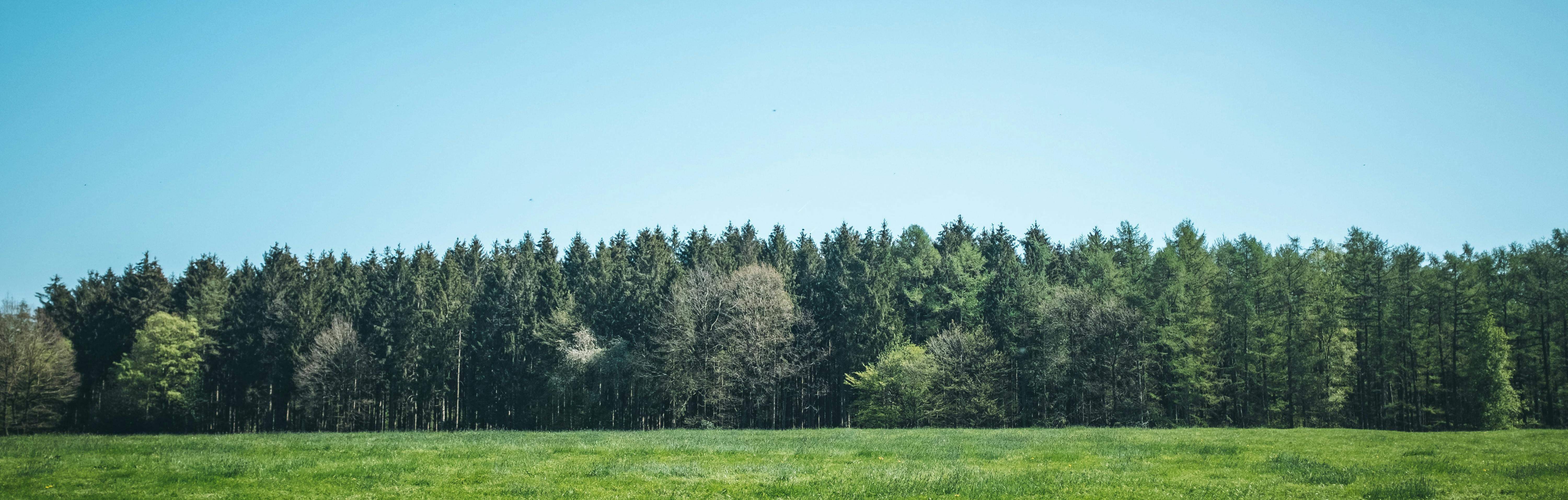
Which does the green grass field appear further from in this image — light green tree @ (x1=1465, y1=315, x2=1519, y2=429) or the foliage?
the foliage

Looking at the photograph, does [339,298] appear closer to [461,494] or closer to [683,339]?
[683,339]

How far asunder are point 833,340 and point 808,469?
48.9 metres

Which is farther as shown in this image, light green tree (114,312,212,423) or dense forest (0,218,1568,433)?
light green tree (114,312,212,423)

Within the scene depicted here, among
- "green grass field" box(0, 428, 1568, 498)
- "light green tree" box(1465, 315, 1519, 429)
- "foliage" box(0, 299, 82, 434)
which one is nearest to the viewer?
"green grass field" box(0, 428, 1568, 498)

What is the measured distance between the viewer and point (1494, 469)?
23.2 meters

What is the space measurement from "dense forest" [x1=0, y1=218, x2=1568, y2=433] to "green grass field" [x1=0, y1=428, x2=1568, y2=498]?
83.3 ft

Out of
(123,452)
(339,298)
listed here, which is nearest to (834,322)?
(339,298)

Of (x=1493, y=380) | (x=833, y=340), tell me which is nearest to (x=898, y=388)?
(x=833, y=340)

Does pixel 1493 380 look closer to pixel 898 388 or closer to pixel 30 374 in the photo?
pixel 898 388

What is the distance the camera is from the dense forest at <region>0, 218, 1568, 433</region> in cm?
6019

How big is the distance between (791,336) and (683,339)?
28.1ft

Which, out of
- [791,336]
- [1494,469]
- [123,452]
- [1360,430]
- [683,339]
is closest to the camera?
[1494,469]

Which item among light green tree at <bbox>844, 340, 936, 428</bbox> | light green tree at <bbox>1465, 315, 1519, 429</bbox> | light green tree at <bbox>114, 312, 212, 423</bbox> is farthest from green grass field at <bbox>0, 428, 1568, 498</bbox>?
light green tree at <bbox>114, 312, 212, 423</bbox>

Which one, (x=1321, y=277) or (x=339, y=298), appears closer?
(x=1321, y=277)
